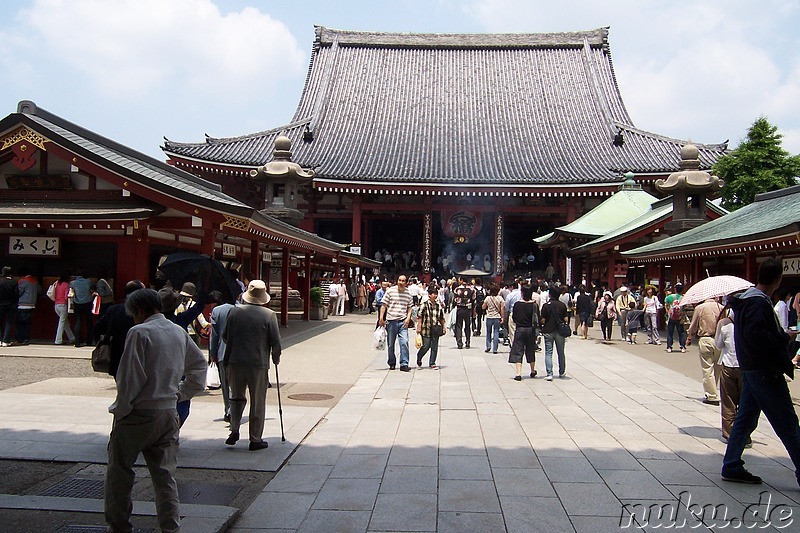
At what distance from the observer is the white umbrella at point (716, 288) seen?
6125 millimetres

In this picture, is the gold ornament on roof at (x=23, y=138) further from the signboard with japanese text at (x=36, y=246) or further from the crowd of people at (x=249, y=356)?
the crowd of people at (x=249, y=356)

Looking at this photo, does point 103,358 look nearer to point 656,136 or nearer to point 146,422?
point 146,422

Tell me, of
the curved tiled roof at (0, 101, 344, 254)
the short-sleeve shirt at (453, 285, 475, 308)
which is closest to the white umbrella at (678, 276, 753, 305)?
the curved tiled roof at (0, 101, 344, 254)

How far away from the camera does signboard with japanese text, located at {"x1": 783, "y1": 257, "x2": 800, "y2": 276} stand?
1377cm

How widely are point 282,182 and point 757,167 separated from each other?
64.4ft

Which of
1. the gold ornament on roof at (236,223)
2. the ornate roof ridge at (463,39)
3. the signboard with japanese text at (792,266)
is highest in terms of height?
the ornate roof ridge at (463,39)

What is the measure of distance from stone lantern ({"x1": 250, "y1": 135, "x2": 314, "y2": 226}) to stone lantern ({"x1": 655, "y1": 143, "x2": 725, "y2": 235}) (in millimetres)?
12469

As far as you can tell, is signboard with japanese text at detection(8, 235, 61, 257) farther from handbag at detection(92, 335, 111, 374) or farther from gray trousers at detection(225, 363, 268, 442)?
handbag at detection(92, 335, 111, 374)

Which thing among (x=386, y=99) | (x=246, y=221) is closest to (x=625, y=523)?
(x=246, y=221)

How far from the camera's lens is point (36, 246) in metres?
14.0

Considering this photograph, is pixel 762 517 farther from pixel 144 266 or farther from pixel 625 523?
pixel 144 266

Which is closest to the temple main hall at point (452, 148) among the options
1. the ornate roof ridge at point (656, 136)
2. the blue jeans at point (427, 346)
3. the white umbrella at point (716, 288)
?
the ornate roof ridge at point (656, 136)

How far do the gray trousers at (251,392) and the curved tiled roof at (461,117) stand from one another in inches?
957

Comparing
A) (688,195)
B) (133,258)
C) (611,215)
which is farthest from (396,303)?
(611,215)
